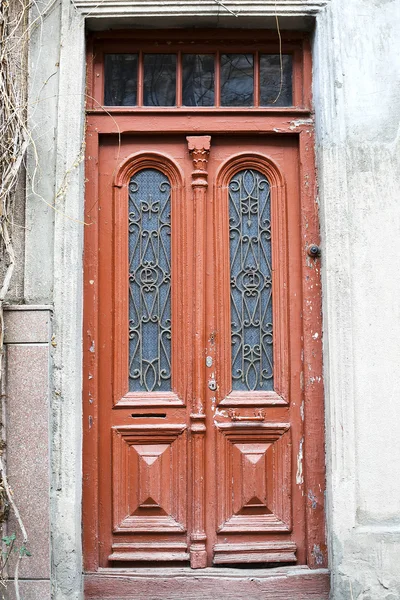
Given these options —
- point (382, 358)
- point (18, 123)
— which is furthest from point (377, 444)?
point (18, 123)

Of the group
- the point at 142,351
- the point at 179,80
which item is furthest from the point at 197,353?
the point at 179,80

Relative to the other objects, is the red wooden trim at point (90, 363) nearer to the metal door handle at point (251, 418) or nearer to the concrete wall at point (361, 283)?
the metal door handle at point (251, 418)

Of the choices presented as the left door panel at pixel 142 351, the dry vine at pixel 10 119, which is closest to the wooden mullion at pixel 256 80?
the left door panel at pixel 142 351

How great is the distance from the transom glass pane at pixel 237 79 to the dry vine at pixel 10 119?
4.17 ft

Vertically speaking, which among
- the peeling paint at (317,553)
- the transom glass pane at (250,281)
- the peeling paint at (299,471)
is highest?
the transom glass pane at (250,281)

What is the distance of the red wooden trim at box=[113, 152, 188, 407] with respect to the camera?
4.66 meters

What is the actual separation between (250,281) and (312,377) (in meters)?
0.71

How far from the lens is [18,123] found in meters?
4.48

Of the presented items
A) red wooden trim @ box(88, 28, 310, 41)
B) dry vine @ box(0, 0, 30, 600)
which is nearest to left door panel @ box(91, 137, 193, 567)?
dry vine @ box(0, 0, 30, 600)

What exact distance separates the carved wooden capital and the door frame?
0.06 meters

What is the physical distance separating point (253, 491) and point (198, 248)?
154cm

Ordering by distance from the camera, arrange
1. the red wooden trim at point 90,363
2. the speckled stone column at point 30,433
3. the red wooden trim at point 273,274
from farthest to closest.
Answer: the red wooden trim at point 273,274
the red wooden trim at point 90,363
the speckled stone column at point 30,433

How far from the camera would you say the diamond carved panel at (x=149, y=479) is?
458 centimetres

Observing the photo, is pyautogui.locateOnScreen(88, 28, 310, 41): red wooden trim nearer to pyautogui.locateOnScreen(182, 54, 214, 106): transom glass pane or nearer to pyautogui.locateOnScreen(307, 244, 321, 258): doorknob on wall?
pyautogui.locateOnScreen(182, 54, 214, 106): transom glass pane
